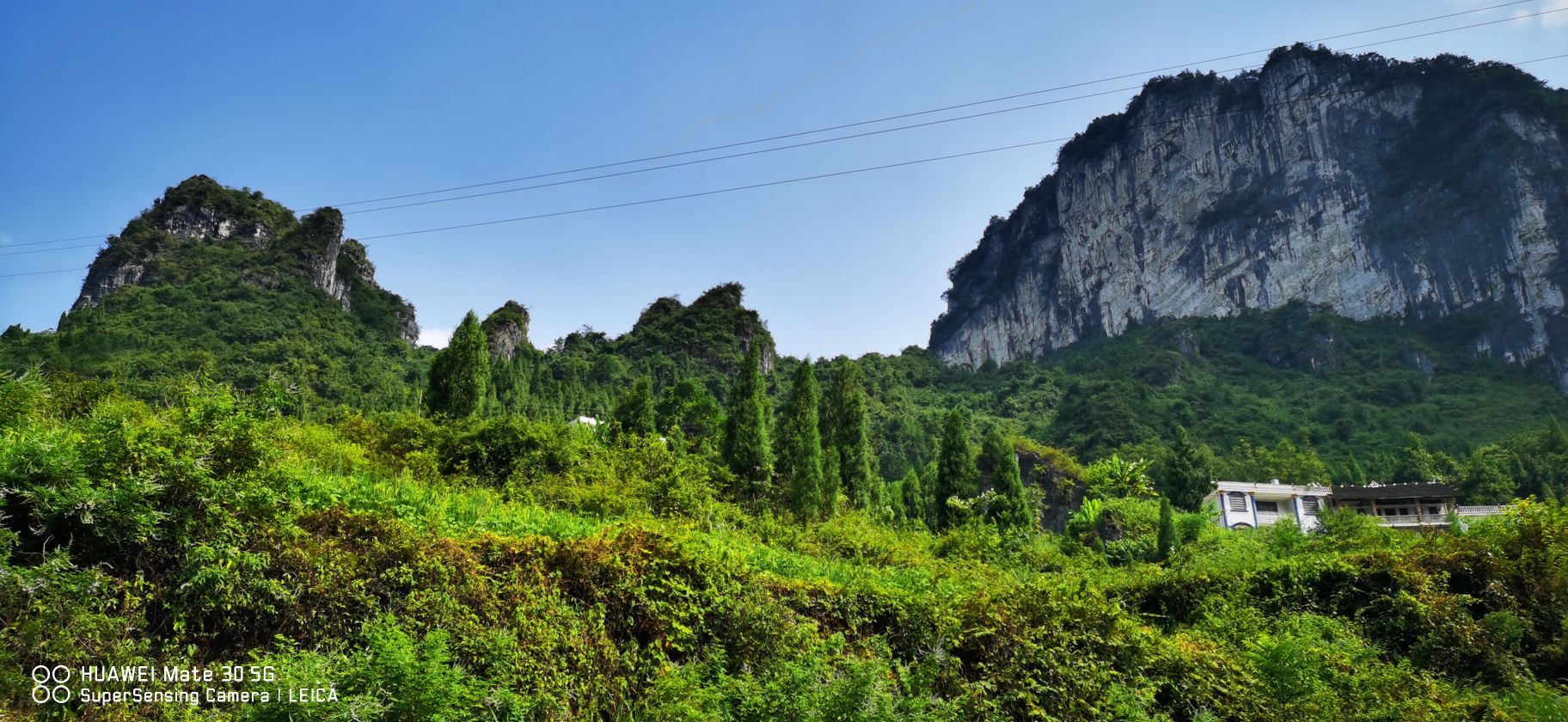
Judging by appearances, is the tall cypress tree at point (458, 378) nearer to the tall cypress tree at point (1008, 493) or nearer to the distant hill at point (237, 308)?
the distant hill at point (237, 308)

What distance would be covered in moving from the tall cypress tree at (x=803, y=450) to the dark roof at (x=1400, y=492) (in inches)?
1219

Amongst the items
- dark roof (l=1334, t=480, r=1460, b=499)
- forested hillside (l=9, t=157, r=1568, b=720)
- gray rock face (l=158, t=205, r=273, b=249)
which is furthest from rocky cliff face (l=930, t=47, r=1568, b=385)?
gray rock face (l=158, t=205, r=273, b=249)

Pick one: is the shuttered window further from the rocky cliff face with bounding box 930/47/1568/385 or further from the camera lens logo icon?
the rocky cliff face with bounding box 930/47/1568/385

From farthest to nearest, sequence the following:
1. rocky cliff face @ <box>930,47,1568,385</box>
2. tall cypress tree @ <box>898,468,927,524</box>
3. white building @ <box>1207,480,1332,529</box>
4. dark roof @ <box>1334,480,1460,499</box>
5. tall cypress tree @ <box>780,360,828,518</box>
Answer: rocky cliff face @ <box>930,47,1568,385</box> < dark roof @ <box>1334,480,1460,499</box> < white building @ <box>1207,480,1332,529</box> < tall cypress tree @ <box>898,468,927,524</box> < tall cypress tree @ <box>780,360,828,518</box>

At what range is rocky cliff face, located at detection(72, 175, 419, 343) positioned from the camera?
57.2m

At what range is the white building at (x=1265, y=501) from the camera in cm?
3547

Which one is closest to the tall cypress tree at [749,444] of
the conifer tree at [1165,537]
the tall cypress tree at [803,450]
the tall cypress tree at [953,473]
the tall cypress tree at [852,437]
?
the tall cypress tree at [803,450]

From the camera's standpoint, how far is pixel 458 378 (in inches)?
730

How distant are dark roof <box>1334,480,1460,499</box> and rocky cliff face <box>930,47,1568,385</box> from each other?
4764 centimetres

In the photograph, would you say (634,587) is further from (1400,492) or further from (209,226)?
(209,226)

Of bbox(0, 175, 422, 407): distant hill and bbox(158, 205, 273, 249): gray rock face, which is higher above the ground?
bbox(158, 205, 273, 249): gray rock face

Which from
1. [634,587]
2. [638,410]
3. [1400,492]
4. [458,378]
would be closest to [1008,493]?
[638,410]

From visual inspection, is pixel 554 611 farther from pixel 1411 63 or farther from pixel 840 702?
pixel 1411 63

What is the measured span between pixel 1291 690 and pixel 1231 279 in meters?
100
